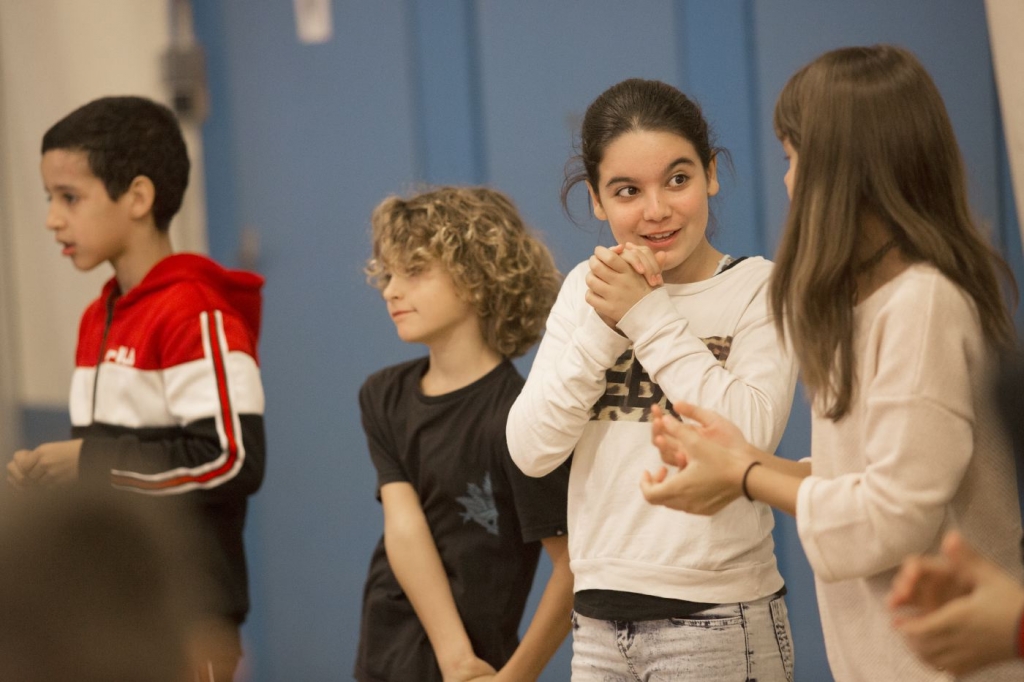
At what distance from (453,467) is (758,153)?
1195mm

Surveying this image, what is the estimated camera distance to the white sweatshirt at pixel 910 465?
1.18m

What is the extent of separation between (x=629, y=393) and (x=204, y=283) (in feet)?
3.11

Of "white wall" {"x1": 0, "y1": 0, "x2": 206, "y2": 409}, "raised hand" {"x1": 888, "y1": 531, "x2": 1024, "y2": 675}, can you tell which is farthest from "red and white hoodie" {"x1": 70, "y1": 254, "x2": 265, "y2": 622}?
"raised hand" {"x1": 888, "y1": 531, "x2": 1024, "y2": 675}

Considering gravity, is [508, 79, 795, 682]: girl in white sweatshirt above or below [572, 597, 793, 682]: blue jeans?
above

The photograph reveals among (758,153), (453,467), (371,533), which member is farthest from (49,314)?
(758,153)

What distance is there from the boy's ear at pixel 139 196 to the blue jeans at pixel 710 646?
4.21 ft

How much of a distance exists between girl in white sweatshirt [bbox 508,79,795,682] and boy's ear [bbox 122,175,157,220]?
999mm

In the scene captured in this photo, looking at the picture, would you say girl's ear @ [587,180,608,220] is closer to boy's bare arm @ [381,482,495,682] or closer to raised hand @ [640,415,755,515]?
raised hand @ [640,415,755,515]

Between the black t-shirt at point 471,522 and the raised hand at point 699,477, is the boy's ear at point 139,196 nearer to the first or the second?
the black t-shirt at point 471,522

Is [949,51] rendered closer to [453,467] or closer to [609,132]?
[609,132]

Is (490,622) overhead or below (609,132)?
below

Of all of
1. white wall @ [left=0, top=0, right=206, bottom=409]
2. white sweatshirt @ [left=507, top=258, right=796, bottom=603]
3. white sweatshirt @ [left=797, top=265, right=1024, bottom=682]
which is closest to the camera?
white sweatshirt @ [left=797, top=265, right=1024, bottom=682]

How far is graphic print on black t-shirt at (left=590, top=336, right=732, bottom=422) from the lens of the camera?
1.57 m

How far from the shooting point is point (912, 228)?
125 centimetres
